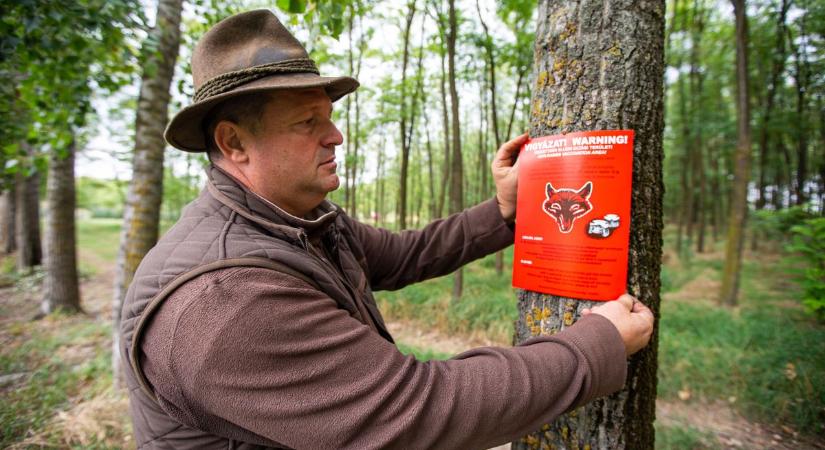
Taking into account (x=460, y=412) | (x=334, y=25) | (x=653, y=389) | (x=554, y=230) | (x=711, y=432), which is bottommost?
(x=711, y=432)

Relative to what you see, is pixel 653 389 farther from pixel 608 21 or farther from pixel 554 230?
pixel 608 21

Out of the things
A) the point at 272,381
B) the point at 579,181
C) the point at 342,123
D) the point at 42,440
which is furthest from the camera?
the point at 342,123

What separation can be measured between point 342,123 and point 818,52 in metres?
13.0

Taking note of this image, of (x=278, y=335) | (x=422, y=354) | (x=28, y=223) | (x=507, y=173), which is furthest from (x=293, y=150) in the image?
(x=28, y=223)

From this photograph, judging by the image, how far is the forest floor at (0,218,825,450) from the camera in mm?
3199

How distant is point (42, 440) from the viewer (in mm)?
2906

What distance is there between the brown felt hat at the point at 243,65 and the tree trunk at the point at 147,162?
10.2 ft

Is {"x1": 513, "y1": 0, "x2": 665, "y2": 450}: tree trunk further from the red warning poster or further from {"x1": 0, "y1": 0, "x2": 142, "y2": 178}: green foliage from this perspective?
{"x1": 0, "y1": 0, "x2": 142, "y2": 178}: green foliage

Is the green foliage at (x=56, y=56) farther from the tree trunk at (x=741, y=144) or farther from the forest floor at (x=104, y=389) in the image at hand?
the tree trunk at (x=741, y=144)

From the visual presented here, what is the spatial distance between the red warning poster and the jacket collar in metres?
0.87

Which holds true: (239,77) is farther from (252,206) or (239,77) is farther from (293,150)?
(252,206)

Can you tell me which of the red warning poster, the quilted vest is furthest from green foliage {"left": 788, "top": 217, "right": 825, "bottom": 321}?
the quilted vest

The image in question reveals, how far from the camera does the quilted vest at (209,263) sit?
1065 mm

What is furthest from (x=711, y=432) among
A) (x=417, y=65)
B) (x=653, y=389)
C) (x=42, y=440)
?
(x=417, y=65)
